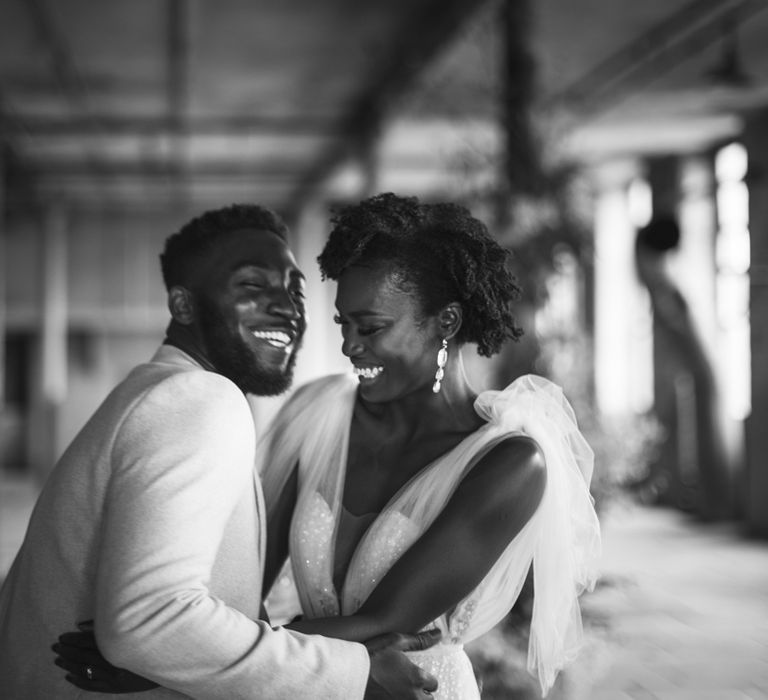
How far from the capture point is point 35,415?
1655 cm

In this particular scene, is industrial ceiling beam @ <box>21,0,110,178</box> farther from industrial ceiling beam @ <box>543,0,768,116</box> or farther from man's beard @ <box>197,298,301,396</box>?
man's beard @ <box>197,298,301,396</box>

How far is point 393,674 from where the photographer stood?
5.59 ft

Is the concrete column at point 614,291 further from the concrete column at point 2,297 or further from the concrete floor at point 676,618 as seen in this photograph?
the concrete column at point 2,297

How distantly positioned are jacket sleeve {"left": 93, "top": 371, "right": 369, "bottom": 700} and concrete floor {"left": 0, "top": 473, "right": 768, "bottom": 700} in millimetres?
2505

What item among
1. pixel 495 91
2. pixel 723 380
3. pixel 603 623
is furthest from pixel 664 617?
pixel 723 380

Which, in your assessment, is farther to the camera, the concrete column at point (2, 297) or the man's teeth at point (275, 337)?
the concrete column at point (2, 297)

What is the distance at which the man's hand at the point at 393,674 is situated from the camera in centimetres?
168

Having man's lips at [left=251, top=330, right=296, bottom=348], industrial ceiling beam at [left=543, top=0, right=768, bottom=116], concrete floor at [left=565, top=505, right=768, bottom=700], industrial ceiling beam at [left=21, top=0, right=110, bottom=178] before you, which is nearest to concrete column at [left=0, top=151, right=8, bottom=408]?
industrial ceiling beam at [left=21, top=0, right=110, bottom=178]

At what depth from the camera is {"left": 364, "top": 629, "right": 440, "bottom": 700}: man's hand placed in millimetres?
1676

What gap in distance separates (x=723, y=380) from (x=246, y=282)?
9.41m

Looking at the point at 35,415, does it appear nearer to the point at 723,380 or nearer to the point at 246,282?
the point at 723,380

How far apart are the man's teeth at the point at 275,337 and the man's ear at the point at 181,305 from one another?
0.42ft

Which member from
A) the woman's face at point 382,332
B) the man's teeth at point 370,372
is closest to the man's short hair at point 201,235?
the woman's face at point 382,332

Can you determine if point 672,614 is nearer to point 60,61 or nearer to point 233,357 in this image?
point 233,357
